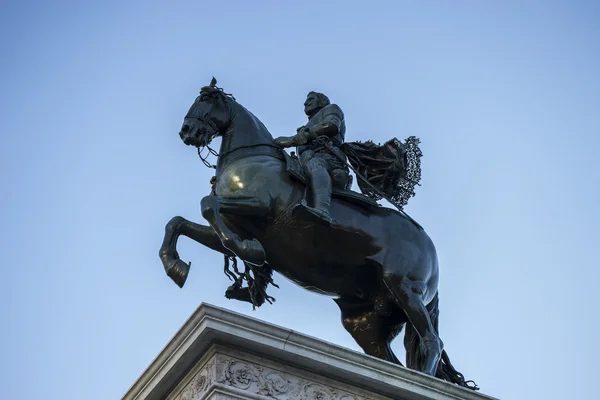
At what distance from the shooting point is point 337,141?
1453 cm

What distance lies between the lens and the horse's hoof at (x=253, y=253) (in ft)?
41.6

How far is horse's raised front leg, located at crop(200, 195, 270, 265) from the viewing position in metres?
12.7

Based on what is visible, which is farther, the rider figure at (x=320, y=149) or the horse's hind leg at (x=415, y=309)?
the horse's hind leg at (x=415, y=309)

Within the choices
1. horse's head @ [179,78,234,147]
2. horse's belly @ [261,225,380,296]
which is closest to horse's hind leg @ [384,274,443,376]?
horse's belly @ [261,225,380,296]

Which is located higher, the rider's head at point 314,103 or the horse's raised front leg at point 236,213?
the rider's head at point 314,103

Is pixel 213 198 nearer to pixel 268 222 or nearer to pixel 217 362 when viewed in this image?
pixel 268 222

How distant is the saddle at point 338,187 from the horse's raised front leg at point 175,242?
109 centimetres

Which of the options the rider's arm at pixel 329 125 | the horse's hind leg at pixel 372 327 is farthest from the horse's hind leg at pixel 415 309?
the rider's arm at pixel 329 125

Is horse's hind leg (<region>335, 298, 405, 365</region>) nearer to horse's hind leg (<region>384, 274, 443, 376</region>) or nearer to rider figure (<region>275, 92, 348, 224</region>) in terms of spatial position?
horse's hind leg (<region>384, 274, 443, 376</region>)

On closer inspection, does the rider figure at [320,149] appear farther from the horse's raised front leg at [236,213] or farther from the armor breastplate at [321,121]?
the horse's raised front leg at [236,213]

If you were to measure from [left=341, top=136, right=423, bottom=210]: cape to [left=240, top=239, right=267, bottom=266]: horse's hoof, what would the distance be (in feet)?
7.73

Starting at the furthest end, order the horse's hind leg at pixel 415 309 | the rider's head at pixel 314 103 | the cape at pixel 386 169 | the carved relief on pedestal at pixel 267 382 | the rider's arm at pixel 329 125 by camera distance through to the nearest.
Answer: the rider's head at pixel 314 103
the cape at pixel 386 169
the rider's arm at pixel 329 125
the horse's hind leg at pixel 415 309
the carved relief on pedestal at pixel 267 382

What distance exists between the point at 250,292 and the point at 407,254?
175cm

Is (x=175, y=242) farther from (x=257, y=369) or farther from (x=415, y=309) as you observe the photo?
(x=415, y=309)
